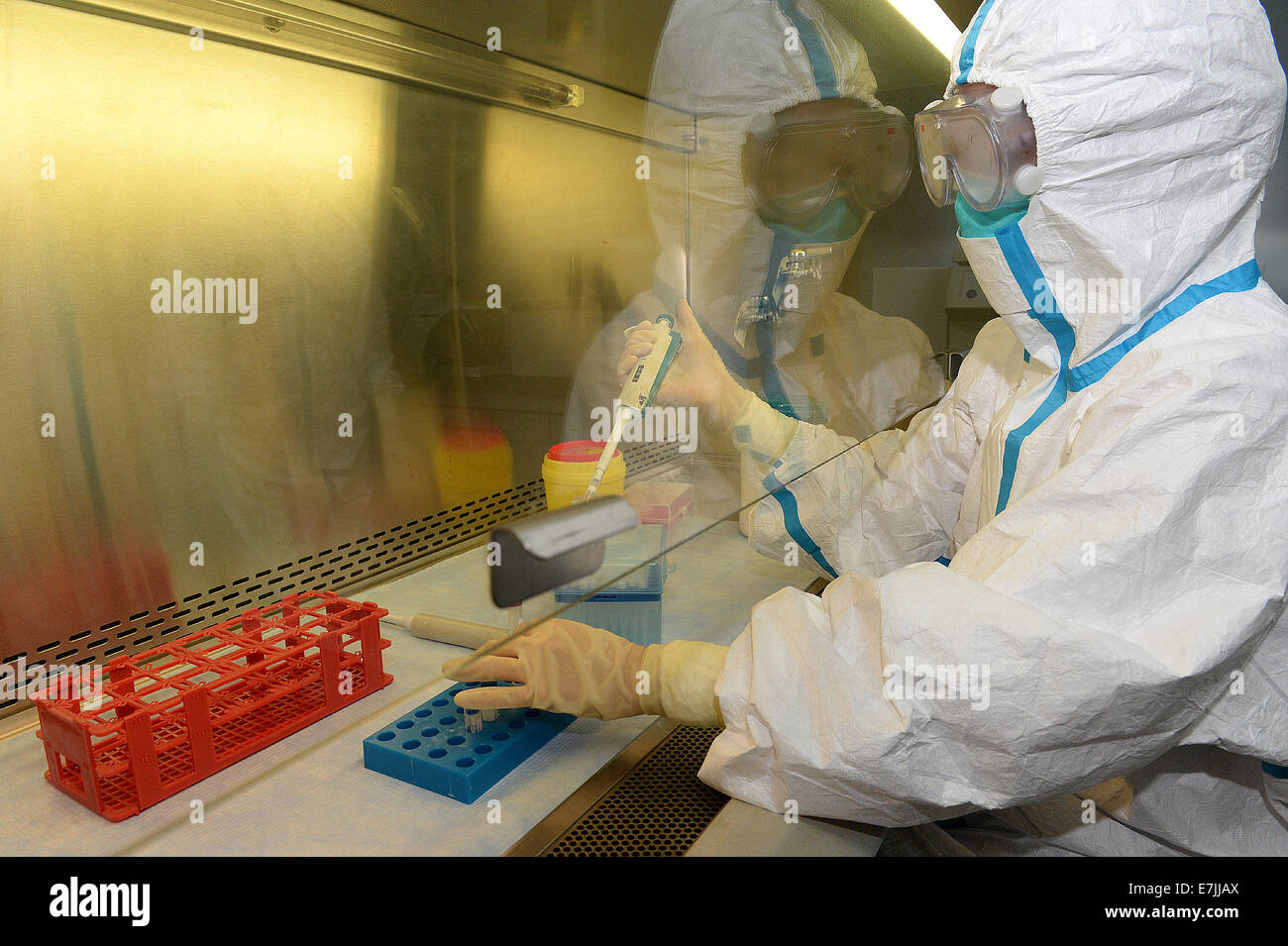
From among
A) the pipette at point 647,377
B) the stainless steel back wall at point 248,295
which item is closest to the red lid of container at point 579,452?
the pipette at point 647,377

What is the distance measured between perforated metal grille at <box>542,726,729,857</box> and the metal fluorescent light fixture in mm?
1101

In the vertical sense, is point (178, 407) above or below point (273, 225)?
below

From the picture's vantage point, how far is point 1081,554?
0.83 metres

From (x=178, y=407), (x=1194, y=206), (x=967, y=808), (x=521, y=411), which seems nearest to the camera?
(x=967, y=808)

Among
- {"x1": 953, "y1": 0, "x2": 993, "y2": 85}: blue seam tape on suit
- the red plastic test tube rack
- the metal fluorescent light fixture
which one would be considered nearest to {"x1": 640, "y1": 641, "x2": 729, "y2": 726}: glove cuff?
the red plastic test tube rack

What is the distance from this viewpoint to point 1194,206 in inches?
37.8

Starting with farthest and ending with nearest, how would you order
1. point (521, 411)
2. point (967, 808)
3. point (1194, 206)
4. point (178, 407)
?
point (521, 411) < point (178, 407) < point (1194, 206) < point (967, 808)

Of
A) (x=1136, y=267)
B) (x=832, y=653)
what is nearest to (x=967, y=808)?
(x=832, y=653)

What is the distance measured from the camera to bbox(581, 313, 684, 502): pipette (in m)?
0.89

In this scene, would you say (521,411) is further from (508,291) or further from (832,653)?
(832,653)

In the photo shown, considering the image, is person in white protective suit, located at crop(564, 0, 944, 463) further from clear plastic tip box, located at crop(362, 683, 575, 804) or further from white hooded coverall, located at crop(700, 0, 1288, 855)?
clear plastic tip box, located at crop(362, 683, 575, 804)

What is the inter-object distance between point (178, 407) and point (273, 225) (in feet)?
0.92

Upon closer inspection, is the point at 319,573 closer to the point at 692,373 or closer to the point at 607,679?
the point at 607,679

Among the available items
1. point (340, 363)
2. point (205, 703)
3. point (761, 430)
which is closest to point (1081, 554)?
point (761, 430)
